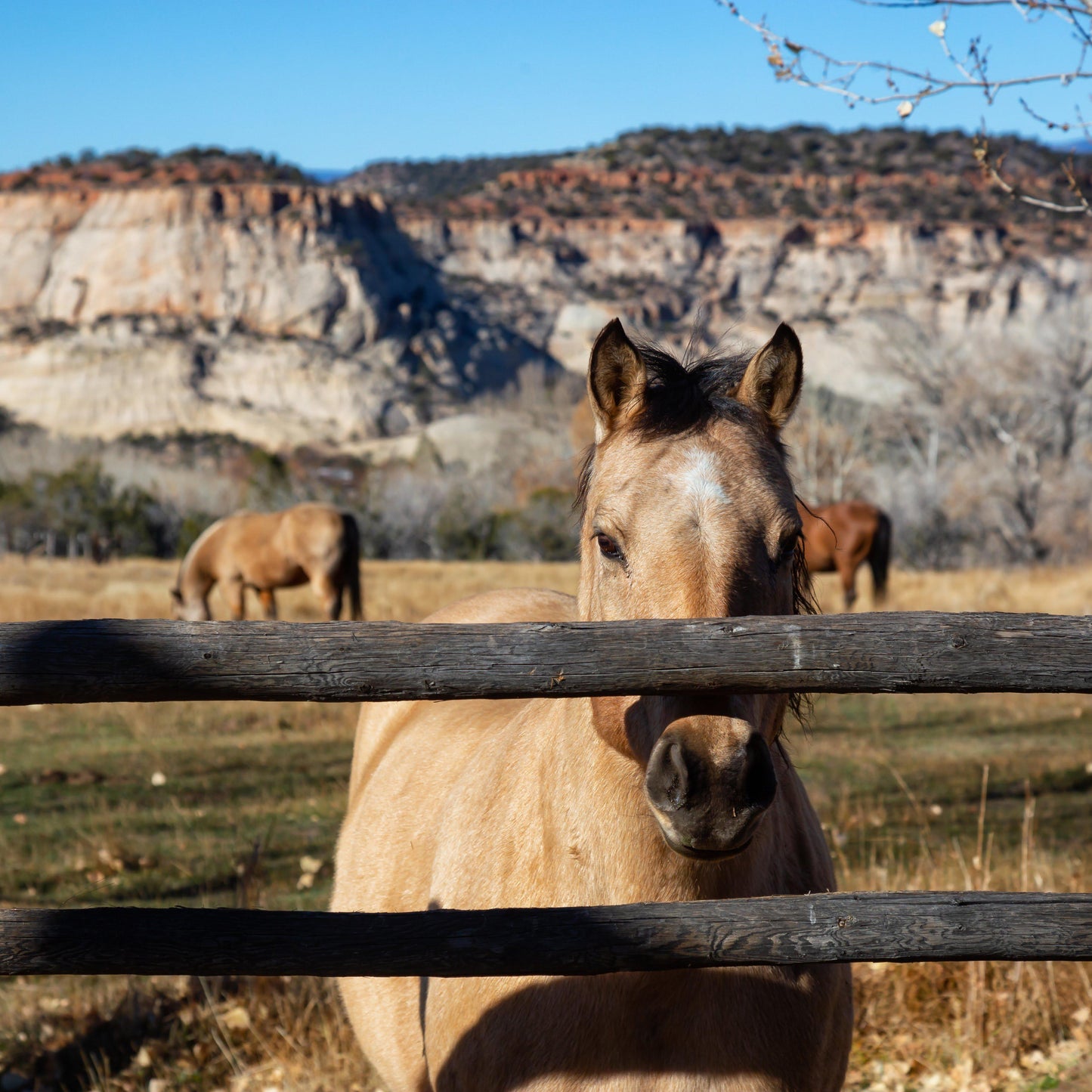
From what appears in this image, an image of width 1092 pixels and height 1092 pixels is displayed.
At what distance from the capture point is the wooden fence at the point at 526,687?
7.12 ft

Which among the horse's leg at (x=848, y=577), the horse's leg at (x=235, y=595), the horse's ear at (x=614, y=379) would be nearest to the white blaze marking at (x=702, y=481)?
the horse's ear at (x=614, y=379)

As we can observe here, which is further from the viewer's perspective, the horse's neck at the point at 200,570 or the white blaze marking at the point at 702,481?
the horse's neck at the point at 200,570

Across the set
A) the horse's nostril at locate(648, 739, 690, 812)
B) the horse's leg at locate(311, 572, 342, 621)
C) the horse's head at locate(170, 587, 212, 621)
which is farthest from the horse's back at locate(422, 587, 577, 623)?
the horse's head at locate(170, 587, 212, 621)

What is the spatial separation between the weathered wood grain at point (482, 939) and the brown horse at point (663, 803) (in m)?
0.16

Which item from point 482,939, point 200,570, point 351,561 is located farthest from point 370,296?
point 482,939

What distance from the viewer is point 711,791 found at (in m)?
1.98

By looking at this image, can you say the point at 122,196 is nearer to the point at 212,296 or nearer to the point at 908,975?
the point at 212,296

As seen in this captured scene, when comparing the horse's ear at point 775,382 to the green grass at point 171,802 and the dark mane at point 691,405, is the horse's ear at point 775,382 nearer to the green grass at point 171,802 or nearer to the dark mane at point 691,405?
the dark mane at point 691,405

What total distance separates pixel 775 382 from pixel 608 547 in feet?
2.32

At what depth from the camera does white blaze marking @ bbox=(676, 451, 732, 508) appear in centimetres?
234

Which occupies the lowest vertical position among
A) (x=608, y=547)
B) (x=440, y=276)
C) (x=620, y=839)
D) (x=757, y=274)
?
(x=620, y=839)

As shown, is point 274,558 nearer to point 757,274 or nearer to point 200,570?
point 200,570

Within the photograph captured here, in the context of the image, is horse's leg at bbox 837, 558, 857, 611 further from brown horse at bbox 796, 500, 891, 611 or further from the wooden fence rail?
the wooden fence rail

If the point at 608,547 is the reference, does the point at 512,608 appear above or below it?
below
